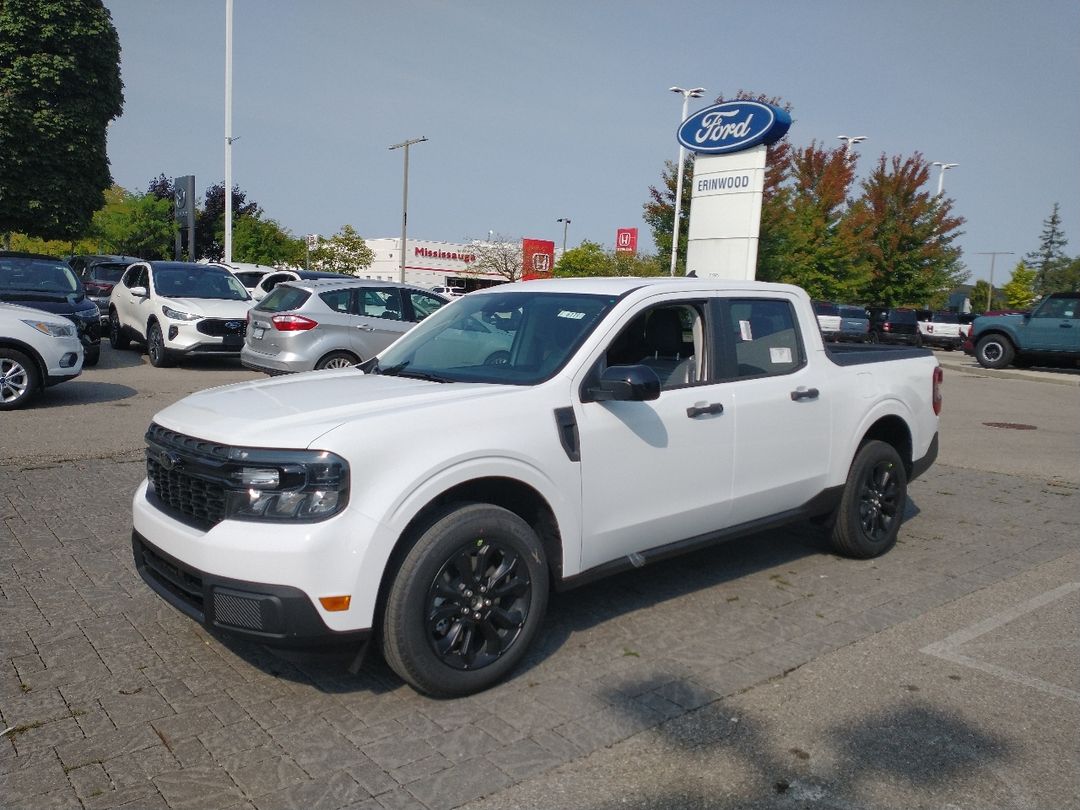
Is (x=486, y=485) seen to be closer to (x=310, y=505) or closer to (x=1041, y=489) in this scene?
(x=310, y=505)

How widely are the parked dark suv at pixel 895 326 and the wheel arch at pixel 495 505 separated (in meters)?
32.6

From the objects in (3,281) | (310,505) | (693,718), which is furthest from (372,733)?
(3,281)

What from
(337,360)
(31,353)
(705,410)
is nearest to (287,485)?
(705,410)

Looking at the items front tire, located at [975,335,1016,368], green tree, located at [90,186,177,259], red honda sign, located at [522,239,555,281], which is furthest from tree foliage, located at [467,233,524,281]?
front tire, located at [975,335,1016,368]

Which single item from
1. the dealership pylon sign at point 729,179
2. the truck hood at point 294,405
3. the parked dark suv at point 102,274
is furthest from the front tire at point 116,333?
the truck hood at point 294,405

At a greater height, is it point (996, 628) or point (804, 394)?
point (804, 394)

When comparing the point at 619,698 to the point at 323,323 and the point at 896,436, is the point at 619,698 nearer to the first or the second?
the point at 896,436

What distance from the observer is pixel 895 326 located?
34.3m

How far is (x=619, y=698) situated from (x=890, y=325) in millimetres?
33446

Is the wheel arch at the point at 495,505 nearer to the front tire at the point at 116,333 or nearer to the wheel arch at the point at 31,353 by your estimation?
the wheel arch at the point at 31,353

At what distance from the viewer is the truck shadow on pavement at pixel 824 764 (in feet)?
10.1

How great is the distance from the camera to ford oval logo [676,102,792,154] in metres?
16.1

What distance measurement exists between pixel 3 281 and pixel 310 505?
465 inches

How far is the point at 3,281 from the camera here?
1284 cm
